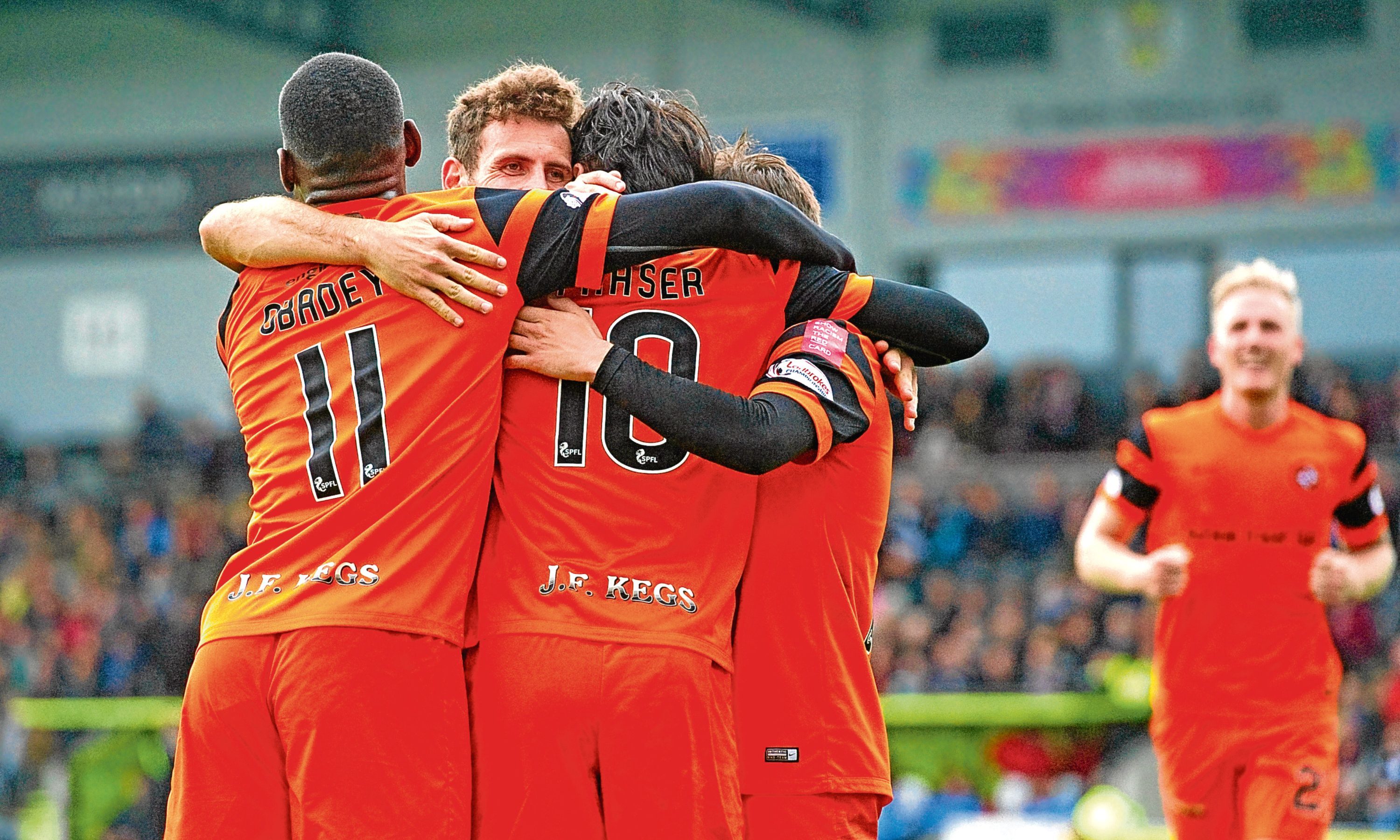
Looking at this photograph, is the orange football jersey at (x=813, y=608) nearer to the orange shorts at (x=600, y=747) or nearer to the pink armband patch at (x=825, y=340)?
the pink armband patch at (x=825, y=340)

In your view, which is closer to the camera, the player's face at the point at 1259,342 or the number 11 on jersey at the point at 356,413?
the number 11 on jersey at the point at 356,413

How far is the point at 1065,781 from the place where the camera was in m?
10.0

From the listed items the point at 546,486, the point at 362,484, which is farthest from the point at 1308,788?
the point at 362,484

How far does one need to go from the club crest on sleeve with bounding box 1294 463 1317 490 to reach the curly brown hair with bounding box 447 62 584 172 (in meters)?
3.39

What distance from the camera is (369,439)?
3.31m

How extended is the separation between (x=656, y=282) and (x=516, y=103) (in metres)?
0.68

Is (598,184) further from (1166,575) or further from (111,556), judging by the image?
(111,556)

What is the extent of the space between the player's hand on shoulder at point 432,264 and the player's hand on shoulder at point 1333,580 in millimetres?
3602

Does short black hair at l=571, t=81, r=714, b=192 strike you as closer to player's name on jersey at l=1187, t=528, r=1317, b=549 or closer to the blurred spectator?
player's name on jersey at l=1187, t=528, r=1317, b=549

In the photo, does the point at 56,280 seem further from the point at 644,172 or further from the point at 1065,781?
the point at 644,172

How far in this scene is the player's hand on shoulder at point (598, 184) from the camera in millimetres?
3504

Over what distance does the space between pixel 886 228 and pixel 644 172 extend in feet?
60.2

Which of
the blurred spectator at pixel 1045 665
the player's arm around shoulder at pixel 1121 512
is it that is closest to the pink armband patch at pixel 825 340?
the player's arm around shoulder at pixel 1121 512

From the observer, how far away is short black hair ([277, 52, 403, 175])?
341 cm
